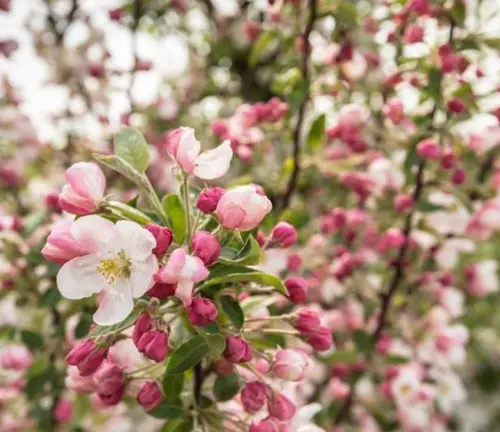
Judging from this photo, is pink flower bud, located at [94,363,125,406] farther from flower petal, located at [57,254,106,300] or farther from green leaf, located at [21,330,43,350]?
green leaf, located at [21,330,43,350]

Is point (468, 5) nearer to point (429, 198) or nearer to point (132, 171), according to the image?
point (429, 198)

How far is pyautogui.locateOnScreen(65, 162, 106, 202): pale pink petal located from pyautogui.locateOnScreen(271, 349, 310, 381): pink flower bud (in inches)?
14.2

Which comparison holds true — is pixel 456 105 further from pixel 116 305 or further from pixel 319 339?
pixel 116 305

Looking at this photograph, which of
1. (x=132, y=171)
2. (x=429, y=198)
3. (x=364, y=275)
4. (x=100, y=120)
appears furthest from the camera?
(x=100, y=120)

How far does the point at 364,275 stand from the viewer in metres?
2.10

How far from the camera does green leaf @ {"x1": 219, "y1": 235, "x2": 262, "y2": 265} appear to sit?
98cm

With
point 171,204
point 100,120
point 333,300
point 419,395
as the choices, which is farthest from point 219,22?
point 171,204

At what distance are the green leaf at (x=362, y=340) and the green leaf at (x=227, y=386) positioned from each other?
2.90 ft

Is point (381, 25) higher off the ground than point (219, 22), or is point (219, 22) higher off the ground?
point (381, 25)

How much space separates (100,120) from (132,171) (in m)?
1.56

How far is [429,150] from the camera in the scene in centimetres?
167

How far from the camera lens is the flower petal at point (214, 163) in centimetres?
104

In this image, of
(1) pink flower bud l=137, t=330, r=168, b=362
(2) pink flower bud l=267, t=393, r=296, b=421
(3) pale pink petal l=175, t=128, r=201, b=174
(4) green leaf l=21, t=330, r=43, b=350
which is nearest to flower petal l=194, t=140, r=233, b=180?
(3) pale pink petal l=175, t=128, r=201, b=174

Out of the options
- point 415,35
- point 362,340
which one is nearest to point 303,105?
point 415,35
